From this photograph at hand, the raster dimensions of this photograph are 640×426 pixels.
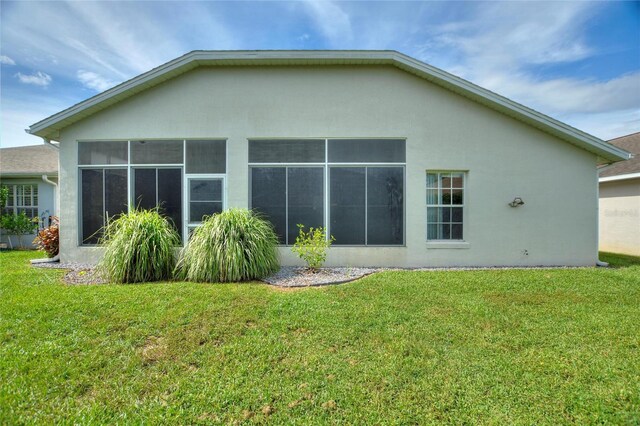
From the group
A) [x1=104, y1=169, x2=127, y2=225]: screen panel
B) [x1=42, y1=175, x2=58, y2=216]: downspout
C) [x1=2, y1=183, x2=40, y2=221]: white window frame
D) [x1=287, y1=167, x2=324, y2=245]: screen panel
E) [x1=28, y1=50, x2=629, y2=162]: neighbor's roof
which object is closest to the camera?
[x1=28, y1=50, x2=629, y2=162]: neighbor's roof

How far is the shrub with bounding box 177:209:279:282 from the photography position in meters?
6.56

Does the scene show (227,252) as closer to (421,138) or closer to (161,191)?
(161,191)

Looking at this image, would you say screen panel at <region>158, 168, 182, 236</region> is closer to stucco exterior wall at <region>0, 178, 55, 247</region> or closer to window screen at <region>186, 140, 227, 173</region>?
window screen at <region>186, 140, 227, 173</region>

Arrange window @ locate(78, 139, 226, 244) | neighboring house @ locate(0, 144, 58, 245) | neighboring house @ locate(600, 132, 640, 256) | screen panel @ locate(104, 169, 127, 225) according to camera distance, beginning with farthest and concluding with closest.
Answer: neighboring house @ locate(0, 144, 58, 245) < neighboring house @ locate(600, 132, 640, 256) < screen panel @ locate(104, 169, 127, 225) < window @ locate(78, 139, 226, 244)

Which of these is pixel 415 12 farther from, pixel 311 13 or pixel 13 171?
pixel 13 171

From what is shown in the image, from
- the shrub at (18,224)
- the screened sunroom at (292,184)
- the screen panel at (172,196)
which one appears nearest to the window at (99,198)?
the screened sunroom at (292,184)

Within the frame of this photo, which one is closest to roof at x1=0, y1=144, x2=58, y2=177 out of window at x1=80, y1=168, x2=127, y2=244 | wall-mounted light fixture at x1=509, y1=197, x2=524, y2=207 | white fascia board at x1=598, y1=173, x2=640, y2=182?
window at x1=80, y1=168, x2=127, y2=244

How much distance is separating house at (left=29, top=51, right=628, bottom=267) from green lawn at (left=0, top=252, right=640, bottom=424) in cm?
256

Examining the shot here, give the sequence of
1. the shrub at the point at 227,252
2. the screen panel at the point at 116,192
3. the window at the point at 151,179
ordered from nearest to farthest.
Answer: the shrub at the point at 227,252
the window at the point at 151,179
the screen panel at the point at 116,192

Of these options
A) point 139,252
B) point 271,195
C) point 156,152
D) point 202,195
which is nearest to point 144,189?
point 156,152

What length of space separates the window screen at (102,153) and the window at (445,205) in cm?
897

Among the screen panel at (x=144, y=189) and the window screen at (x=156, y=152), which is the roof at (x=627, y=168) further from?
the screen panel at (x=144, y=189)

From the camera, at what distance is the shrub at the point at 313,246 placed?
7.70m

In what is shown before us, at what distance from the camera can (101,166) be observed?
8477mm
